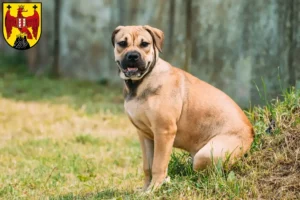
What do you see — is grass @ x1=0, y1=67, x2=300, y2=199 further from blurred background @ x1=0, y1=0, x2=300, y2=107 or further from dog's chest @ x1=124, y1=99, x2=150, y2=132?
blurred background @ x1=0, y1=0, x2=300, y2=107

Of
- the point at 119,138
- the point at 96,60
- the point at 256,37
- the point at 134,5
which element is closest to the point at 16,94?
the point at 96,60

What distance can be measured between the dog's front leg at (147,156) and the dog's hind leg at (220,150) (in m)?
0.43

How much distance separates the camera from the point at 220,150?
218 inches

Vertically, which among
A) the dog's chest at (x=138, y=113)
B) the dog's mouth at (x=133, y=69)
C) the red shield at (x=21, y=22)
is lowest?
the dog's chest at (x=138, y=113)

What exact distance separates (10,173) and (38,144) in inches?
52.5

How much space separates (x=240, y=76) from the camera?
10086 mm

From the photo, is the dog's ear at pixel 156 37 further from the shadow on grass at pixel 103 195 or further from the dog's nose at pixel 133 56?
the shadow on grass at pixel 103 195

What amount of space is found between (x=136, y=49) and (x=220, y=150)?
1134mm

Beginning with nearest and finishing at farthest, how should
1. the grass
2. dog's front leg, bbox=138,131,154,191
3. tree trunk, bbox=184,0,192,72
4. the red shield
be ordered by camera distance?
the grass < dog's front leg, bbox=138,131,154,191 < the red shield < tree trunk, bbox=184,0,192,72

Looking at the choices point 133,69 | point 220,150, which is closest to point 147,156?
point 220,150

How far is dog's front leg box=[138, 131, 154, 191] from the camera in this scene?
5.77m

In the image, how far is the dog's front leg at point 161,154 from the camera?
5.45m

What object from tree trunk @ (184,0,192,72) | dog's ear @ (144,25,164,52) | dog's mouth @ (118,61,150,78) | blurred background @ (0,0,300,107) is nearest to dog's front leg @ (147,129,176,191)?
dog's mouth @ (118,61,150,78)

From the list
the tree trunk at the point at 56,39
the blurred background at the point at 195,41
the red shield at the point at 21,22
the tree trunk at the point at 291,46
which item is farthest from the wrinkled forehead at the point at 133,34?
the tree trunk at the point at 56,39
